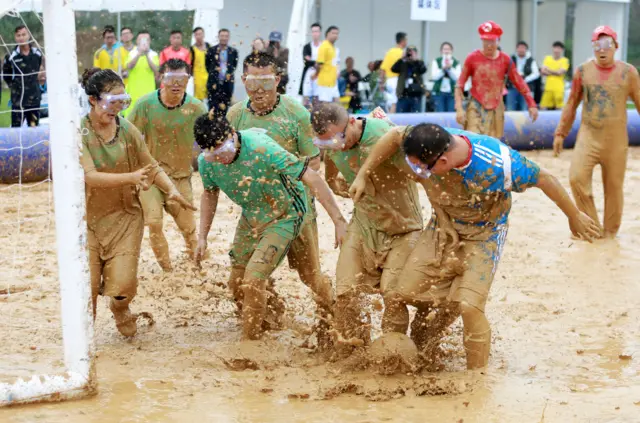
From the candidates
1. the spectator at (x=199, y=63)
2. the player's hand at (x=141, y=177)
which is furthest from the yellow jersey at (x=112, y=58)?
the player's hand at (x=141, y=177)

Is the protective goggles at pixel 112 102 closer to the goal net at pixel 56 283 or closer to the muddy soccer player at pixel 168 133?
the goal net at pixel 56 283

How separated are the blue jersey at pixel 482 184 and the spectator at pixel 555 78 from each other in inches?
579

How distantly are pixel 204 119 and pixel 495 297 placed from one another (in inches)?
126

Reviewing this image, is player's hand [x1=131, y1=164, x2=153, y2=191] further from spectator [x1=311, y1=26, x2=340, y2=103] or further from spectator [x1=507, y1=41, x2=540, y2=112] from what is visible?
spectator [x1=507, y1=41, x2=540, y2=112]

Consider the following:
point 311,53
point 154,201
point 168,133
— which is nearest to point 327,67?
point 311,53

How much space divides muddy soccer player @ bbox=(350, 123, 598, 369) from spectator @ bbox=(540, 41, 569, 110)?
14.7 metres

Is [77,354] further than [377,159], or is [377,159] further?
[377,159]

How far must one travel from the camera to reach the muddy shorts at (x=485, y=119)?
12328 mm

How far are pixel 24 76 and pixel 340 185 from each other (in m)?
5.85

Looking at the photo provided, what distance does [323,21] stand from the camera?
19.7m

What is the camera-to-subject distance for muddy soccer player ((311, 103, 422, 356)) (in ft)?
19.7

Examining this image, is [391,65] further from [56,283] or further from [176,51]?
[56,283]

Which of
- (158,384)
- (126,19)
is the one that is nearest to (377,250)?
(158,384)

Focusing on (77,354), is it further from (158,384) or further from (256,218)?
(256,218)
